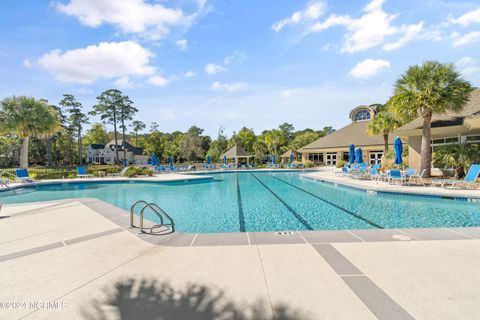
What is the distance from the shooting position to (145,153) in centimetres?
5953

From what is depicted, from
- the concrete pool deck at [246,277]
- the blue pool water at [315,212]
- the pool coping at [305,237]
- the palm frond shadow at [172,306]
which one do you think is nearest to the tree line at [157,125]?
the blue pool water at [315,212]

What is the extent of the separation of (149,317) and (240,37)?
14.1 metres

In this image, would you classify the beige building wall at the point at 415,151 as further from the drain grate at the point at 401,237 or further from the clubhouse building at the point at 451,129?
the drain grate at the point at 401,237

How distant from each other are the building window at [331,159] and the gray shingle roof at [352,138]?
1592 mm

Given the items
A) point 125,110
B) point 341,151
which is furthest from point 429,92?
point 125,110

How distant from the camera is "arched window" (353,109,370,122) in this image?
3472 cm

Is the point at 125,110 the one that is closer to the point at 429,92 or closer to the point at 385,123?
the point at 385,123

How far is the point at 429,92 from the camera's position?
12.7 meters

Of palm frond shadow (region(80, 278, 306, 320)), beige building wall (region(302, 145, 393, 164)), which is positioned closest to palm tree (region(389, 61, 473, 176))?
palm frond shadow (region(80, 278, 306, 320))

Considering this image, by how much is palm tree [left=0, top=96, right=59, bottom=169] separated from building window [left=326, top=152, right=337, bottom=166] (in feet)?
110

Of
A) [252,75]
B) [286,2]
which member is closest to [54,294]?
[286,2]

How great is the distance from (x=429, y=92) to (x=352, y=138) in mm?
20027

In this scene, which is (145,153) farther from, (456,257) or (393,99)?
(456,257)

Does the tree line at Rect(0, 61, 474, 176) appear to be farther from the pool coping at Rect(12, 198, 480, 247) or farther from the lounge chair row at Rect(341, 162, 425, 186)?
the pool coping at Rect(12, 198, 480, 247)
